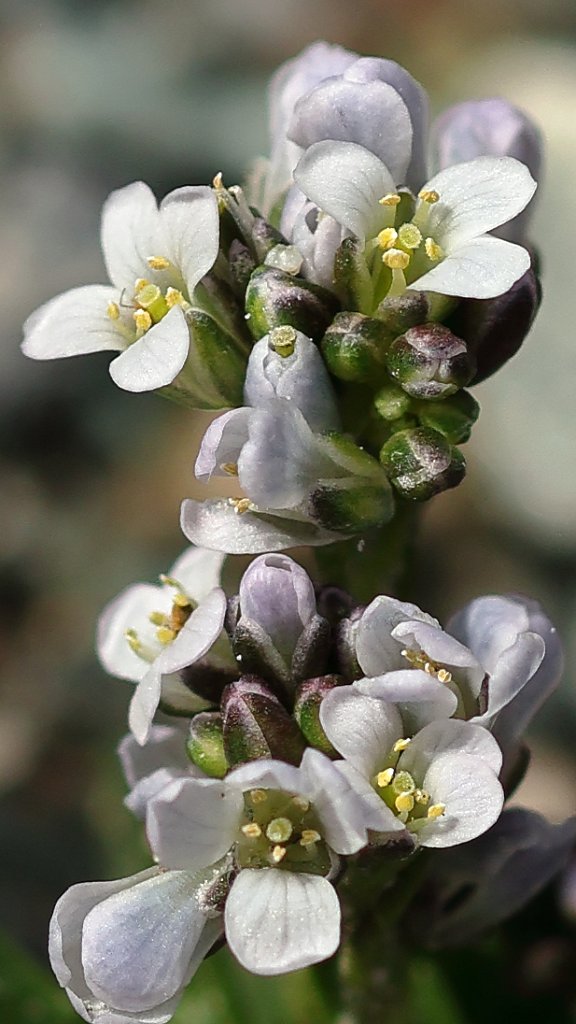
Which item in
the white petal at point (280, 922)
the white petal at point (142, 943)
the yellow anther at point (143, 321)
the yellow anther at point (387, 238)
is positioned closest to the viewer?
the white petal at point (280, 922)

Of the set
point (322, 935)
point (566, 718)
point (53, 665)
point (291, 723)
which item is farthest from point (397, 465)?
point (53, 665)

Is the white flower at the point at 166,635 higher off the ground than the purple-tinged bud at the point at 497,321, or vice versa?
the purple-tinged bud at the point at 497,321

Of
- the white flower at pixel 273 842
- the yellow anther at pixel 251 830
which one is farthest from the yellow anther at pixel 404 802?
the yellow anther at pixel 251 830

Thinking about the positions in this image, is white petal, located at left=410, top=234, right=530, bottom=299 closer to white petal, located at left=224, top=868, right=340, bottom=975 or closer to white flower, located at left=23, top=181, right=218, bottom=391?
white flower, located at left=23, top=181, right=218, bottom=391

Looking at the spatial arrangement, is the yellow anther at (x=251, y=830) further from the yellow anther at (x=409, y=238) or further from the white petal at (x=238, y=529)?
the yellow anther at (x=409, y=238)

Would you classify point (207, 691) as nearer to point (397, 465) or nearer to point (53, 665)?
point (397, 465)

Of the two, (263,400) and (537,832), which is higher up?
(263,400)

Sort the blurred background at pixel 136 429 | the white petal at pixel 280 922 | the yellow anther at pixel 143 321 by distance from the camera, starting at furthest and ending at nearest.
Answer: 1. the blurred background at pixel 136 429
2. the yellow anther at pixel 143 321
3. the white petal at pixel 280 922
